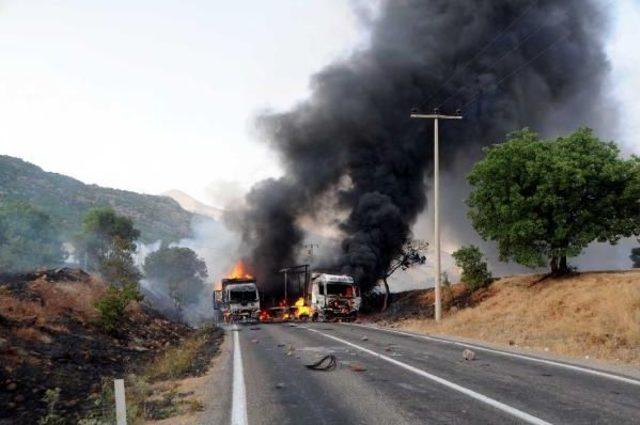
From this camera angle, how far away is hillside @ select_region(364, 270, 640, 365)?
1564cm

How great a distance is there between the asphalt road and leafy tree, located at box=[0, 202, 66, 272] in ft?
188

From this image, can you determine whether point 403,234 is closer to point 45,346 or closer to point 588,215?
point 588,215

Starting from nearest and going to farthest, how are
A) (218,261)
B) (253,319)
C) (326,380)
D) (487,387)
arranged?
(487,387) < (326,380) < (253,319) < (218,261)

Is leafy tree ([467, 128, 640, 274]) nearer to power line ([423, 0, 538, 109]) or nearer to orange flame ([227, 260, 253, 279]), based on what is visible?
power line ([423, 0, 538, 109])

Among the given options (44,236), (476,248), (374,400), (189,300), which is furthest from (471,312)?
(189,300)

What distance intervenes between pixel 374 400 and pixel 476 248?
21506mm

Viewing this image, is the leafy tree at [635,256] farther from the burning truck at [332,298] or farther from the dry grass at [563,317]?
the dry grass at [563,317]

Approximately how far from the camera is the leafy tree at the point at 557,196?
21.8 metres

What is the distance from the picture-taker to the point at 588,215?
21891 mm

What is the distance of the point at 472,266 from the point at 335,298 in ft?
32.3

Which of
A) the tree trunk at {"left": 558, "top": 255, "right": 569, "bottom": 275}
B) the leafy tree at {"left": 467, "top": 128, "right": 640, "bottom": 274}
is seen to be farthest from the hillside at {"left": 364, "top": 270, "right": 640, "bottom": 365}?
the leafy tree at {"left": 467, "top": 128, "right": 640, "bottom": 274}

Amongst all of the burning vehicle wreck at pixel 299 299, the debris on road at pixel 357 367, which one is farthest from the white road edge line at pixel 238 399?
the burning vehicle wreck at pixel 299 299

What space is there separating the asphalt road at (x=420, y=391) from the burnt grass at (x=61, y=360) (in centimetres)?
258

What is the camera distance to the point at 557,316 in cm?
2011
